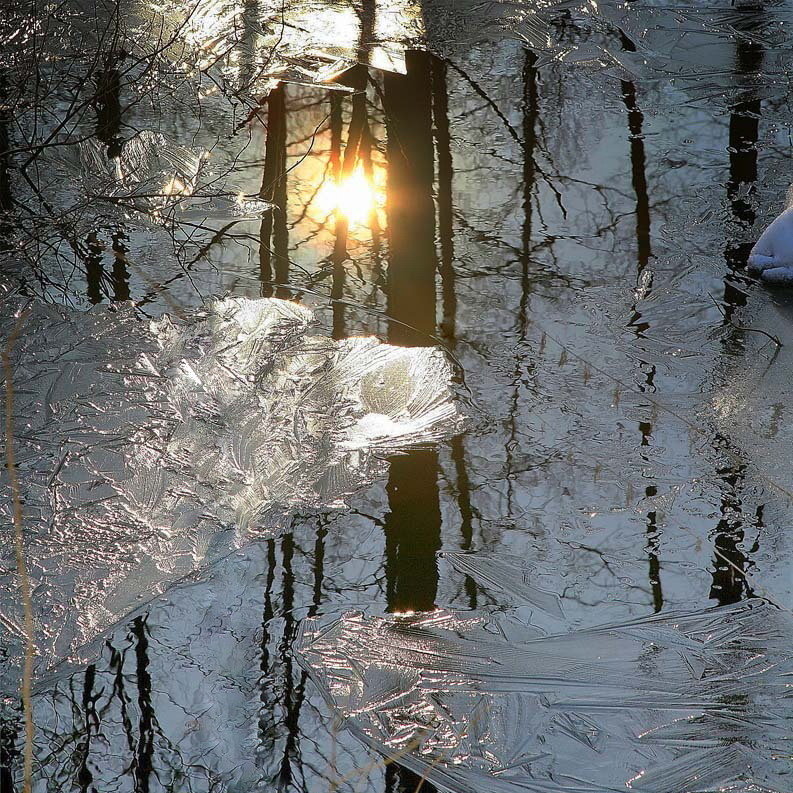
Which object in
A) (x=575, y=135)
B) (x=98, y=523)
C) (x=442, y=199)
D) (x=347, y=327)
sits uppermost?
(x=575, y=135)

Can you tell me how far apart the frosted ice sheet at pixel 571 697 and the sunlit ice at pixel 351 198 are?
2136 millimetres

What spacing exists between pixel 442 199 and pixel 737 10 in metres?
3.10

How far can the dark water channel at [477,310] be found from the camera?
226 centimetres

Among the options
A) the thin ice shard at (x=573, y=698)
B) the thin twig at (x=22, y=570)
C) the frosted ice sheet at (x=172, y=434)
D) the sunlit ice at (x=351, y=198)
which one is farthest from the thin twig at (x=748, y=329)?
the thin twig at (x=22, y=570)

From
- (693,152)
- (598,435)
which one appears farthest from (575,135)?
(598,435)

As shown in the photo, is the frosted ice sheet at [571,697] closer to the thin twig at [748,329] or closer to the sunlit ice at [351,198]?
the thin twig at [748,329]

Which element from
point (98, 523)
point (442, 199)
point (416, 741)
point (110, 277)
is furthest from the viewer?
point (442, 199)

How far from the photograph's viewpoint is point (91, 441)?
3.01 m

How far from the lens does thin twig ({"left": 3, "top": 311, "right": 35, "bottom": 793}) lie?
2.18 meters

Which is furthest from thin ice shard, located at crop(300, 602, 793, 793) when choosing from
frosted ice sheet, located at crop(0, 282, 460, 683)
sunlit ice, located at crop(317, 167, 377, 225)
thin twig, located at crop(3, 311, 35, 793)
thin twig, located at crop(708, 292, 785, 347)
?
sunlit ice, located at crop(317, 167, 377, 225)

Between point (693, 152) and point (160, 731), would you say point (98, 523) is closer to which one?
point (160, 731)

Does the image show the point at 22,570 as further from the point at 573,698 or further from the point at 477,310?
the point at 477,310

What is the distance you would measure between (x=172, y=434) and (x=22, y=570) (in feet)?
2.03

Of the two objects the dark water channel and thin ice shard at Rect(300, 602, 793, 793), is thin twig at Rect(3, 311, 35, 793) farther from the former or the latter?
thin ice shard at Rect(300, 602, 793, 793)
